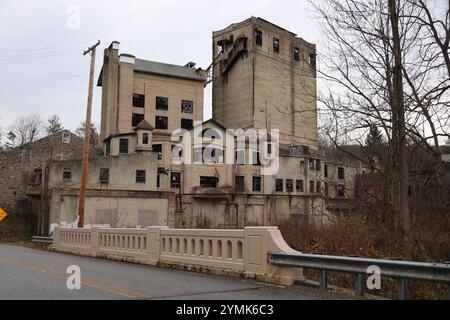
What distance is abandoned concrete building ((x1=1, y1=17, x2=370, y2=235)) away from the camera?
4878 cm

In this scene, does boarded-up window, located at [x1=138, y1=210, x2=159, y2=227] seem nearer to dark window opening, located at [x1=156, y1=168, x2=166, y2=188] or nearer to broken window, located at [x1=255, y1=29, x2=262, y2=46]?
dark window opening, located at [x1=156, y1=168, x2=166, y2=188]

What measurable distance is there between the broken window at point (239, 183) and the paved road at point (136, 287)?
4492cm

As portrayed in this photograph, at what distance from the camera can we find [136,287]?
9.98 m

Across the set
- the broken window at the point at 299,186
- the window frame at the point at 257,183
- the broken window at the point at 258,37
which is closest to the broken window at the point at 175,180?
the window frame at the point at 257,183

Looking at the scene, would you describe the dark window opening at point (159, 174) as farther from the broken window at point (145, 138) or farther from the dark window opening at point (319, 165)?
the dark window opening at point (319, 165)

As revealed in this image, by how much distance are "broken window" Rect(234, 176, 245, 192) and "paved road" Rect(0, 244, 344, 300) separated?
44.9 m

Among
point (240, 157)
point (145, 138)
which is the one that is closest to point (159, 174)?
point (145, 138)

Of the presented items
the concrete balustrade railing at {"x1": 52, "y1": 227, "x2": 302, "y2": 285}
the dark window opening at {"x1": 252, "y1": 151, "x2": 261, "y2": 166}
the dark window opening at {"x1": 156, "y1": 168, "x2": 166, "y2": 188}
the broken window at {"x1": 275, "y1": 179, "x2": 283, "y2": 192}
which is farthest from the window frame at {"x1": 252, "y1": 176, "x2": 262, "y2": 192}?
the concrete balustrade railing at {"x1": 52, "y1": 227, "x2": 302, "y2": 285}

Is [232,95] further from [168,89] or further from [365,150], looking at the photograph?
[365,150]

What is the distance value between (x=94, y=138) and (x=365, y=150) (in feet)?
250

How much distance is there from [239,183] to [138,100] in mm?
16918

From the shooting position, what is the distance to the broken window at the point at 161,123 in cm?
6294
